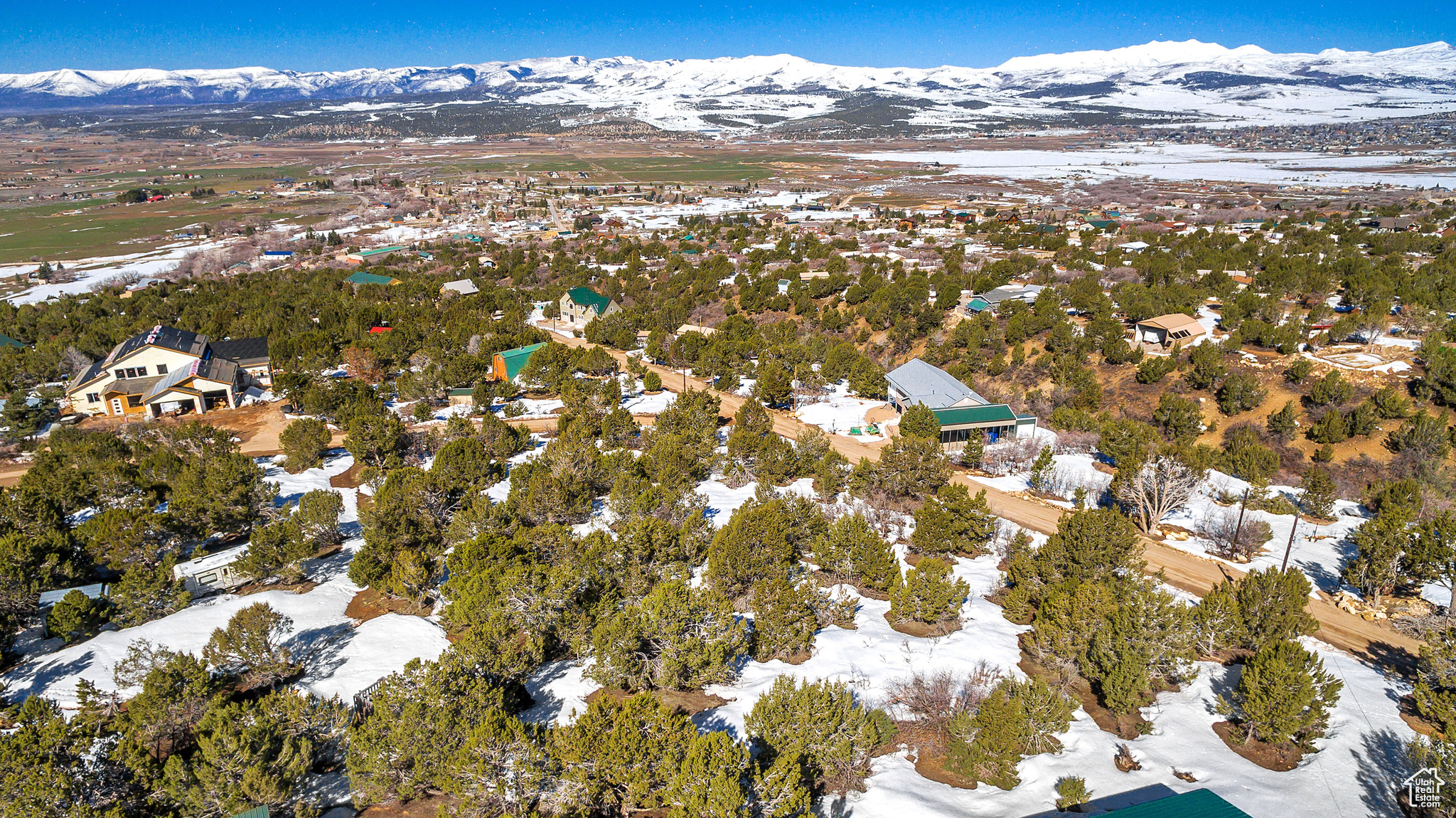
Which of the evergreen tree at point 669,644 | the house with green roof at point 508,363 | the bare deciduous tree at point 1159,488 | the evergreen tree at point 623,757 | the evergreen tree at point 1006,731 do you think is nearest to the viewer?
the evergreen tree at point 623,757

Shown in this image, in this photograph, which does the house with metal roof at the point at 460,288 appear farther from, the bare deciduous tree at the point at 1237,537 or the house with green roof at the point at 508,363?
the bare deciduous tree at the point at 1237,537

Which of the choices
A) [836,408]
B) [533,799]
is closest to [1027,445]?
[836,408]

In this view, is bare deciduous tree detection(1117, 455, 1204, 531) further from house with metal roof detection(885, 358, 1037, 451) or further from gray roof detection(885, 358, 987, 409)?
gray roof detection(885, 358, 987, 409)

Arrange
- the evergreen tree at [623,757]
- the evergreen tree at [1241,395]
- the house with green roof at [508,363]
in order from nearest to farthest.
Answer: the evergreen tree at [623,757], the evergreen tree at [1241,395], the house with green roof at [508,363]

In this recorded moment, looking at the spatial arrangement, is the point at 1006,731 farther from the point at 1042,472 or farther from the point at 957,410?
the point at 957,410

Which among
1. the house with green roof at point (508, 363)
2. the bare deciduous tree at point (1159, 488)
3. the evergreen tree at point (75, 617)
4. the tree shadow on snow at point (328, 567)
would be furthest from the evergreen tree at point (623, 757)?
the house with green roof at point (508, 363)

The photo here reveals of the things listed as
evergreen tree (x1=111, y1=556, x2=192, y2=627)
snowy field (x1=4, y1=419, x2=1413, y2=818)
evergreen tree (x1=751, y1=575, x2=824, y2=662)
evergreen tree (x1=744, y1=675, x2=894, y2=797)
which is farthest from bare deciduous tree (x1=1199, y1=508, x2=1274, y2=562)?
evergreen tree (x1=111, y1=556, x2=192, y2=627)

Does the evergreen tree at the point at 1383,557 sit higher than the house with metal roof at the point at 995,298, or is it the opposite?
the house with metal roof at the point at 995,298

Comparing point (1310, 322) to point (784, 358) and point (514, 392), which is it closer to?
point (784, 358)

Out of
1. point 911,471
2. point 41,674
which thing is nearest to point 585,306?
point 911,471
